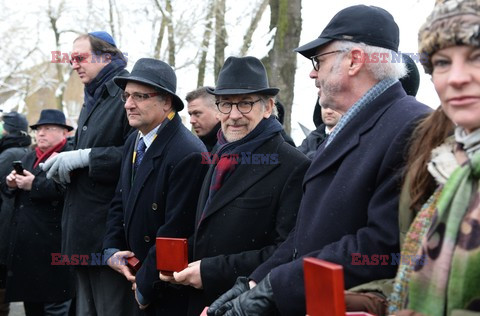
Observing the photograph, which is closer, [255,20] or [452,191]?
[452,191]

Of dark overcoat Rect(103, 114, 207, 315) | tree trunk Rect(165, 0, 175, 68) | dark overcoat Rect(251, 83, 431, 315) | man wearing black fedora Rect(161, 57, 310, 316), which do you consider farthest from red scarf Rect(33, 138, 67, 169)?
tree trunk Rect(165, 0, 175, 68)

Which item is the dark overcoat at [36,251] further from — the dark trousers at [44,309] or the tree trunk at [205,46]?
the tree trunk at [205,46]

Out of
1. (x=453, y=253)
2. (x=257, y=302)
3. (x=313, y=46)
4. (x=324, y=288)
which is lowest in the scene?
(x=257, y=302)

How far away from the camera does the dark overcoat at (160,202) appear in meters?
4.15

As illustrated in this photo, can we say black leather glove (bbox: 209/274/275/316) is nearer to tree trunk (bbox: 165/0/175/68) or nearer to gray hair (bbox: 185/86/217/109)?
gray hair (bbox: 185/86/217/109)

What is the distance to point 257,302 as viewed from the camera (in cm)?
280

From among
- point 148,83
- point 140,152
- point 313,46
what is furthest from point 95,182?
point 313,46

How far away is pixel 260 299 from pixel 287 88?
271 inches

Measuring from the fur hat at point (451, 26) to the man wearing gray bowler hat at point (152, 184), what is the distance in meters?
2.42

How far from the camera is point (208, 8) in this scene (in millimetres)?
17938

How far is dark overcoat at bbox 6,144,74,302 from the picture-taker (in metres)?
6.11

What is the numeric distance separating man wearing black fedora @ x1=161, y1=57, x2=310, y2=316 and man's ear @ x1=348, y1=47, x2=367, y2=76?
92cm

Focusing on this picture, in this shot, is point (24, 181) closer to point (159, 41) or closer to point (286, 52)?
point (286, 52)

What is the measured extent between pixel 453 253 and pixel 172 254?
2.14 m
